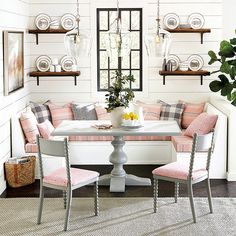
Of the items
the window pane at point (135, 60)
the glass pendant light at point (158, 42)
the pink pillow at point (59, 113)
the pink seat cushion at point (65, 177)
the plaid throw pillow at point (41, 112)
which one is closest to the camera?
the pink seat cushion at point (65, 177)

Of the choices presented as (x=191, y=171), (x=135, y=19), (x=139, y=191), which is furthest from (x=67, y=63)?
(x=191, y=171)

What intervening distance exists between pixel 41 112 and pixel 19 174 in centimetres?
148

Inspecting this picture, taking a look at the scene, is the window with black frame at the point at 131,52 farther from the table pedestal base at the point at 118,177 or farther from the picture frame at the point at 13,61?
the table pedestal base at the point at 118,177

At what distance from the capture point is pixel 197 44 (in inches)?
324

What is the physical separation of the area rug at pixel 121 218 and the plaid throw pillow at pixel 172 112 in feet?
6.94

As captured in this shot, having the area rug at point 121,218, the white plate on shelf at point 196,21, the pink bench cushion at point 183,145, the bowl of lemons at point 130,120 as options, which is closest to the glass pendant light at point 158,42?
the bowl of lemons at point 130,120

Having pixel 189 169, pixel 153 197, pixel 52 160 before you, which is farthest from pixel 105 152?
pixel 189 169

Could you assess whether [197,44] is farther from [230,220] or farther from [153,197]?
[230,220]

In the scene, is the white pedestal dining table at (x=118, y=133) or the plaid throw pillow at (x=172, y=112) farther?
the plaid throw pillow at (x=172, y=112)

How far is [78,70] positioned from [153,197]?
292cm

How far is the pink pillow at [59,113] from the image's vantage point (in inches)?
311

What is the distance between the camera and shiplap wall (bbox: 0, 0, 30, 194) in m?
6.41

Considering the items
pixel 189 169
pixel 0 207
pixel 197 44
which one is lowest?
pixel 0 207

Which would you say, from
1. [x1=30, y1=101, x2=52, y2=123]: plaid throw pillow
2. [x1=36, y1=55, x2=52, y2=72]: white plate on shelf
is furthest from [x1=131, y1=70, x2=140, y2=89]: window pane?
[x1=30, y1=101, x2=52, y2=123]: plaid throw pillow
